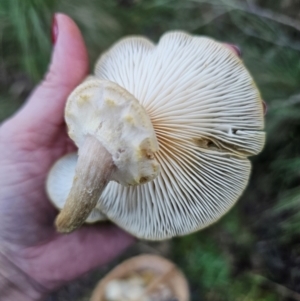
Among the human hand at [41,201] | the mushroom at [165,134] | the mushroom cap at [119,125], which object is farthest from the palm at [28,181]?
the mushroom cap at [119,125]

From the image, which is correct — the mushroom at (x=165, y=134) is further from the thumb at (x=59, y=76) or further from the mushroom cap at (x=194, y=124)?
the thumb at (x=59, y=76)

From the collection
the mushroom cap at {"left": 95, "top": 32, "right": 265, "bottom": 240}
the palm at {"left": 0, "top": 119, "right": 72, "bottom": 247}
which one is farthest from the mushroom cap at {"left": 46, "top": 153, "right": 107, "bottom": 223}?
the mushroom cap at {"left": 95, "top": 32, "right": 265, "bottom": 240}

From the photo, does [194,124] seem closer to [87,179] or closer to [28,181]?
[87,179]

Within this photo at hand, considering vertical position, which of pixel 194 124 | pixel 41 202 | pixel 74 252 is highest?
pixel 194 124

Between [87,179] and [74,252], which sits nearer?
[87,179]

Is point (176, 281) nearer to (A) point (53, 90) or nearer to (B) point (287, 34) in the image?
(A) point (53, 90)

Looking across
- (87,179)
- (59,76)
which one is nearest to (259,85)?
(59,76)

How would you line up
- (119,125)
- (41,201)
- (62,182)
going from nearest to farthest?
(119,125)
(62,182)
(41,201)
